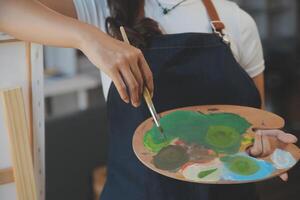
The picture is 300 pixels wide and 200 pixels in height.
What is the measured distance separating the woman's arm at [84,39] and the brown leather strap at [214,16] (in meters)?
0.26

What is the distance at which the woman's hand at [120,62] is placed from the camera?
59 cm

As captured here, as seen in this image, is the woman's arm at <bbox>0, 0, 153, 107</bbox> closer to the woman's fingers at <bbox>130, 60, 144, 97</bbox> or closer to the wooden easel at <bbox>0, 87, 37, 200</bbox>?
the woman's fingers at <bbox>130, 60, 144, 97</bbox>

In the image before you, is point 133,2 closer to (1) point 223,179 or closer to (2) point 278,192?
(1) point 223,179

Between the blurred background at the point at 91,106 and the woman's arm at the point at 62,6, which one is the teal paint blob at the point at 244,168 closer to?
the woman's arm at the point at 62,6

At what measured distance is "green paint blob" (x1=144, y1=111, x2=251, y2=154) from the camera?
2.22ft

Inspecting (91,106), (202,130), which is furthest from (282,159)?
(91,106)

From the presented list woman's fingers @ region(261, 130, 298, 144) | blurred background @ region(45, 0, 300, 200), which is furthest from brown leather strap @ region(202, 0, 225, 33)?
blurred background @ region(45, 0, 300, 200)

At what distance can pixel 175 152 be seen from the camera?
26.1 inches

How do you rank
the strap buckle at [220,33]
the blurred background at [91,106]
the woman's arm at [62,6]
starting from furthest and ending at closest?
the blurred background at [91,106], the strap buckle at [220,33], the woman's arm at [62,6]

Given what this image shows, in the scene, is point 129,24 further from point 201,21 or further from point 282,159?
point 282,159

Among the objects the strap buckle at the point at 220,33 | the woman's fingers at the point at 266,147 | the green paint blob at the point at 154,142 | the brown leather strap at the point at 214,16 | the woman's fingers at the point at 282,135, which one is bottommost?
the woman's fingers at the point at 266,147

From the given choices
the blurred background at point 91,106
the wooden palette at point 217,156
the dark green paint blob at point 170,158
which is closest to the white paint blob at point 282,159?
the wooden palette at point 217,156

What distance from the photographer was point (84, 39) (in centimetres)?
61

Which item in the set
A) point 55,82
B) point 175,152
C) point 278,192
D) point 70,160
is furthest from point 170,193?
point 55,82
